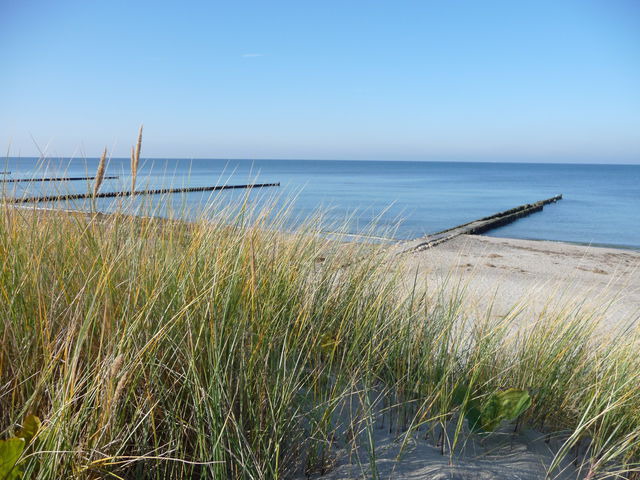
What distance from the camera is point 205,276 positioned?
1.70 m

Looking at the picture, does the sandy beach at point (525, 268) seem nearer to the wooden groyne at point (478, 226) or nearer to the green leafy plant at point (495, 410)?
the wooden groyne at point (478, 226)

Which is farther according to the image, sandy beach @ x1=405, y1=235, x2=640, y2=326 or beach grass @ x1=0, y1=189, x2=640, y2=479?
sandy beach @ x1=405, y1=235, x2=640, y2=326

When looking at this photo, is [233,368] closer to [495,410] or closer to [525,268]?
[495,410]

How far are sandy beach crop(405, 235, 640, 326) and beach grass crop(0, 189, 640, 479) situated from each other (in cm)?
247

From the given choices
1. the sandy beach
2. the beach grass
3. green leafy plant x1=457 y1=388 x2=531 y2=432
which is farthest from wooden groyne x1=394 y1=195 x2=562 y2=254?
green leafy plant x1=457 y1=388 x2=531 y2=432

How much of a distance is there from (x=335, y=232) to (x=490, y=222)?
11.6 metres

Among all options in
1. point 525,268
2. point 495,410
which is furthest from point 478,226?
point 495,410

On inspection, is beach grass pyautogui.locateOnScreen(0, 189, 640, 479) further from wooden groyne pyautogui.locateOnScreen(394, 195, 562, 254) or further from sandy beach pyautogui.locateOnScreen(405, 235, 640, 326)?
wooden groyne pyautogui.locateOnScreen(394, 195, 562, 254)

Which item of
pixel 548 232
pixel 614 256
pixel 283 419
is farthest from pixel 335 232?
pixel 548 232

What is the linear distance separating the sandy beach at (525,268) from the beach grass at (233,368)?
247 cm

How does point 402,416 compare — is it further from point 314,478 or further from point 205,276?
point 205,276

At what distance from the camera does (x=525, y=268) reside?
689 centimetres

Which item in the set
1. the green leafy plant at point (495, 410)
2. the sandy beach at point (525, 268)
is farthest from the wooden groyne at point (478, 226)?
the green leafy plant at point (495, 410)

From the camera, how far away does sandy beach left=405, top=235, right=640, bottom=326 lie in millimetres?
4922
